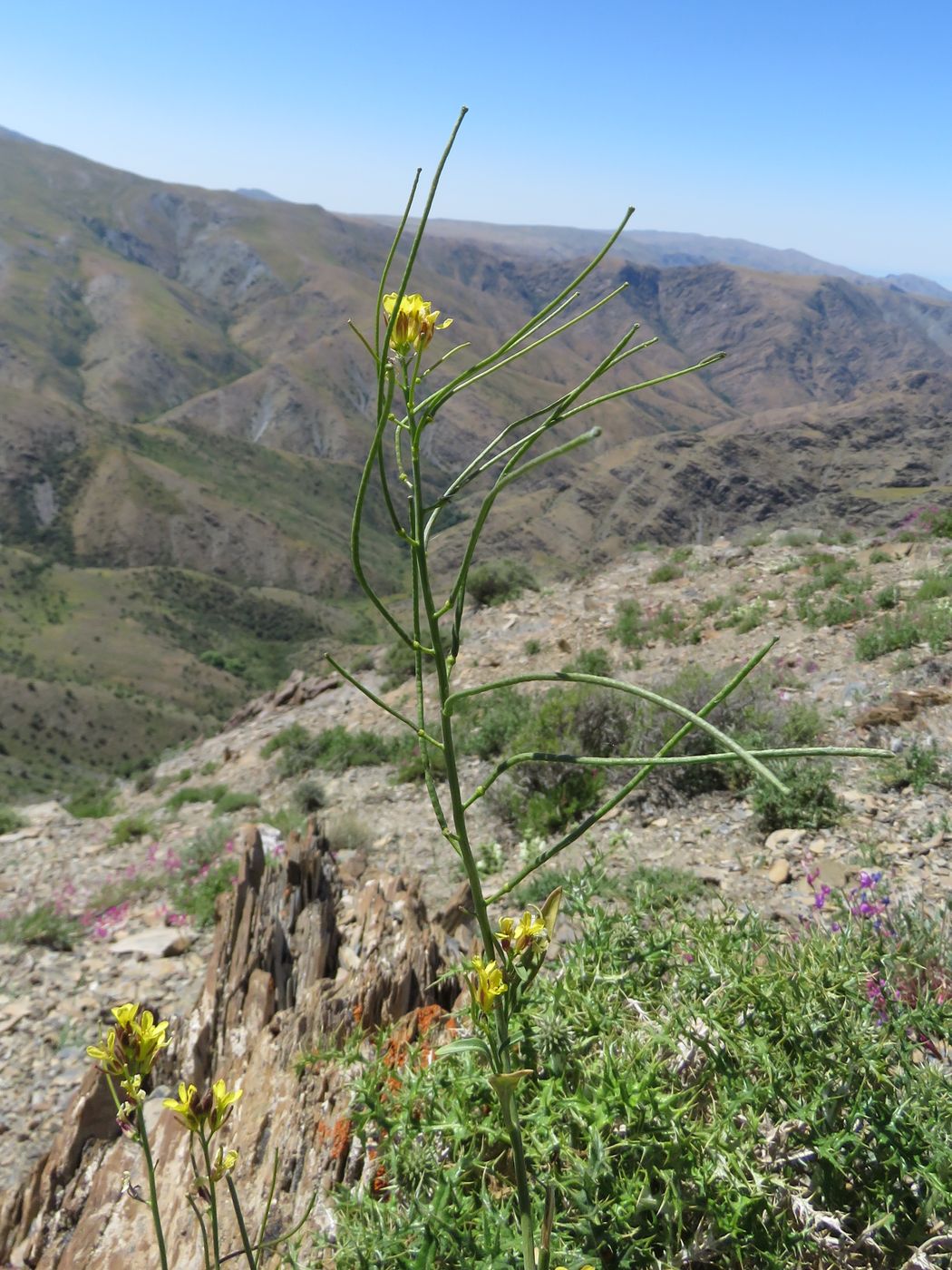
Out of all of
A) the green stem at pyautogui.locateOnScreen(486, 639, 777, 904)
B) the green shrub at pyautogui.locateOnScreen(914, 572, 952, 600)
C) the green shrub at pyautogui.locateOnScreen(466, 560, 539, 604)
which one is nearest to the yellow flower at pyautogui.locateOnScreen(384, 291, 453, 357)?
the green stem at pyautogui.locateOnScreen(486, 639, 777, 904)

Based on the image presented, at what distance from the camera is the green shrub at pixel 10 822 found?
9.52 m

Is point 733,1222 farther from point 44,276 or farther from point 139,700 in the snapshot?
point 44,276

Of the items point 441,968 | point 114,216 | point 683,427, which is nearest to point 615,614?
point 441,968

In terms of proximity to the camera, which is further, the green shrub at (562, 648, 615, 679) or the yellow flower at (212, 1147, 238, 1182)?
the green shrub at (562, 648, 615, 679)

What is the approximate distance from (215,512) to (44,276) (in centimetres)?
8215

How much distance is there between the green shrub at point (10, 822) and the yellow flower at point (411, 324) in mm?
10549

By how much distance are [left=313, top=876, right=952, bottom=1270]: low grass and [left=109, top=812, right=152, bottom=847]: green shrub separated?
7453 mm

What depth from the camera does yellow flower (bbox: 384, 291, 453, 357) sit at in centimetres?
94

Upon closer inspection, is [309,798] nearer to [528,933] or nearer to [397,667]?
[397,667]

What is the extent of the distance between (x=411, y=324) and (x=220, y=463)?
353 ft

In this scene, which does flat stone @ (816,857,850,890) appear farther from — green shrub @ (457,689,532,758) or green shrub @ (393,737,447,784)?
green shrub @ (393,737,447,784)

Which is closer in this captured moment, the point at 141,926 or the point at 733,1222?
the point at 733,1222

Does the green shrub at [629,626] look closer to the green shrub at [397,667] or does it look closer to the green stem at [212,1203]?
the green shrub at [397,667]

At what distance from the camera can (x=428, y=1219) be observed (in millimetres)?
1408
